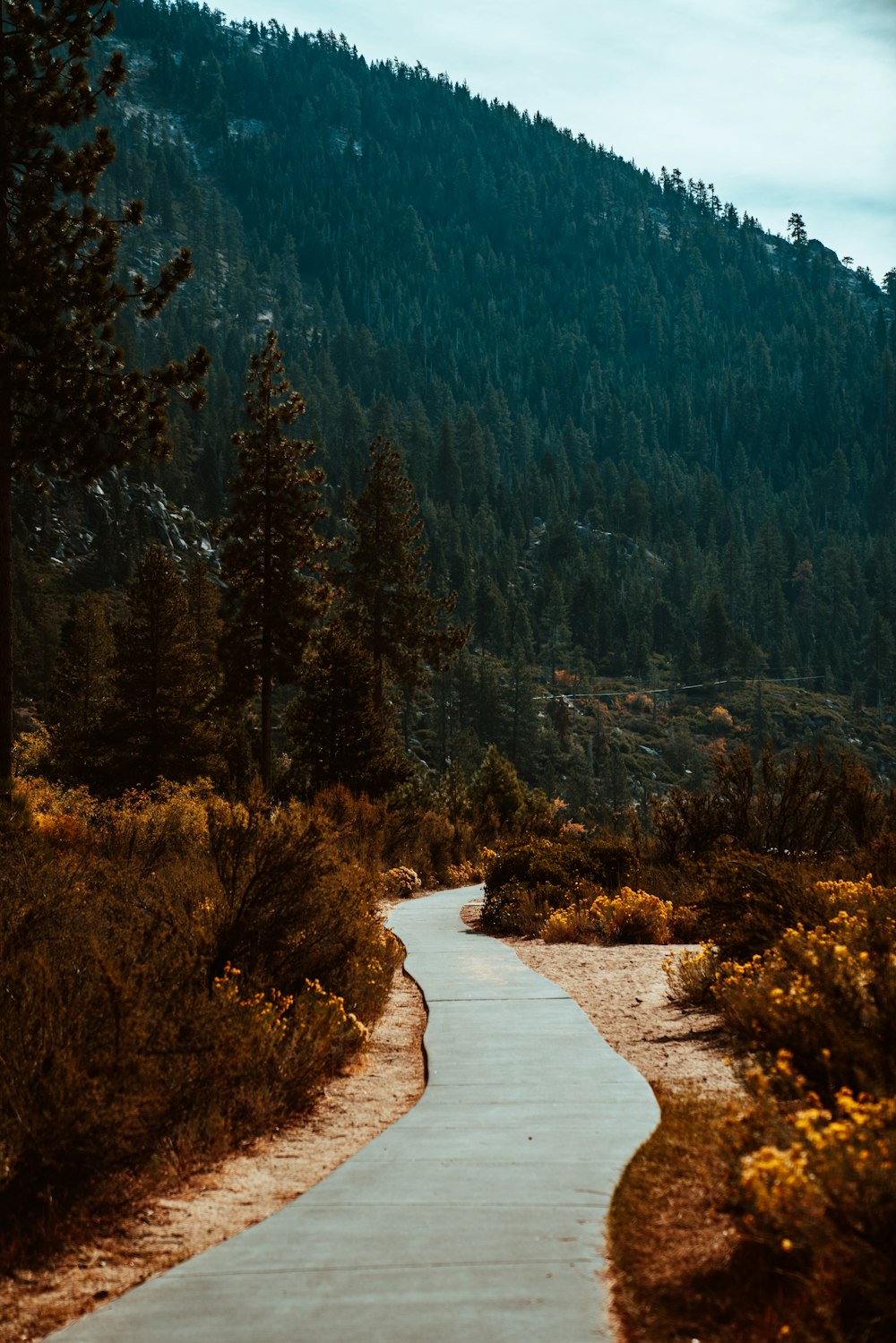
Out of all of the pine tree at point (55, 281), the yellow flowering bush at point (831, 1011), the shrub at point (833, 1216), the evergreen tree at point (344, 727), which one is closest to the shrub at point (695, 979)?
the yellow flowering bush at point (831, 1011)

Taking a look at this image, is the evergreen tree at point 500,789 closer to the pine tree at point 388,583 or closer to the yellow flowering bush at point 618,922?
the pine tree at point 388,583

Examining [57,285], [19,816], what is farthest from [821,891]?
[57,285]

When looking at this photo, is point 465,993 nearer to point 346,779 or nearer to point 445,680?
point 346,779

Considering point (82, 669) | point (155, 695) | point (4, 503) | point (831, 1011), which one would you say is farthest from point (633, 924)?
point (82, 669)

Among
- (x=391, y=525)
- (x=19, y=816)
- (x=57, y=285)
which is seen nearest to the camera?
(x=19, y=816)

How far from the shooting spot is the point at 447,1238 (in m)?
4.50

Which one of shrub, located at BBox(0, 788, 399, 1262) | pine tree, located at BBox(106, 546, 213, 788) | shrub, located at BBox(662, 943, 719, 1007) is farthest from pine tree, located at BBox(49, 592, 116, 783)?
shrub, located at BBox(662, 943, 719, 1007)

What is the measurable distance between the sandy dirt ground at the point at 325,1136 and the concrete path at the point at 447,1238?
0.29 meters

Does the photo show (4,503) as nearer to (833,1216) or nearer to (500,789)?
(833,1216)

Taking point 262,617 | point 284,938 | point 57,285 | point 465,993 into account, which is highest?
point 57,285

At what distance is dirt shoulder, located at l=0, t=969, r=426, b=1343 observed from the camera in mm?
4352

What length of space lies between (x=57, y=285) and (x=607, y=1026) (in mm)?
14417

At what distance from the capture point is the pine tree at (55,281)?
18.4 meters

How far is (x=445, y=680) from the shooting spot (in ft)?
334
